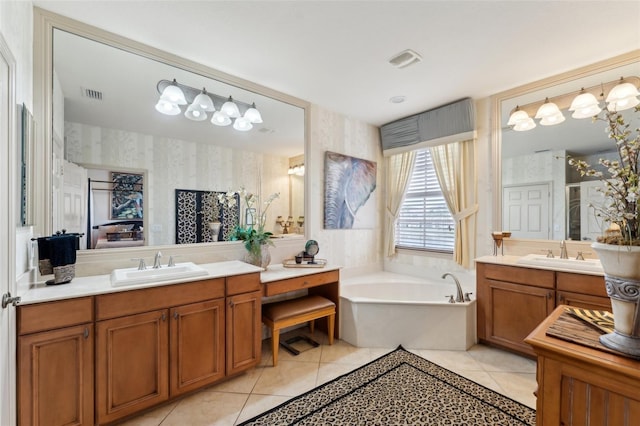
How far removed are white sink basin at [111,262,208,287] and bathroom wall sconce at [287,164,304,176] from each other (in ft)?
4.73

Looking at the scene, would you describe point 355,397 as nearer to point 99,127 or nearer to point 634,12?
point 99,127

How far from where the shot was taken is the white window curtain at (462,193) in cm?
315

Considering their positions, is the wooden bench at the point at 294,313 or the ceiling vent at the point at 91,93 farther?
the wooden bench at the point at 294,313

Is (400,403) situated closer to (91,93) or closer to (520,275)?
(520,275)

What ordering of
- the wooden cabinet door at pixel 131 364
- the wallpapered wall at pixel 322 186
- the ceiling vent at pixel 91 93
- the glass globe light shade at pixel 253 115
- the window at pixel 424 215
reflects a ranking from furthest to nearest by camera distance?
the window at pixel 424 215
the wallpapered wall at pixel 322 186
the glass globe light shade at pixel 253 115
the ceiling vent at pixel 91 93
the wooden cabinet door at pixel 131 364

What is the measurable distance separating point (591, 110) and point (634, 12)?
81 cm

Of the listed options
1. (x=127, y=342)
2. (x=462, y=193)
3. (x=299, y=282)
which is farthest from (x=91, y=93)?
(x=462, y=193)

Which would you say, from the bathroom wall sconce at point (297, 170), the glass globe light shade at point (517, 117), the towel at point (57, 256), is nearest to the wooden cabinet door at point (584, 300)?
the glass globe light shade at point (517, 117)

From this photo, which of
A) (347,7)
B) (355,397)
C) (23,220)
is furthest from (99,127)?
(355,397)

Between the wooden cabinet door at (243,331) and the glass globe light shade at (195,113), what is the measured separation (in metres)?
1.58

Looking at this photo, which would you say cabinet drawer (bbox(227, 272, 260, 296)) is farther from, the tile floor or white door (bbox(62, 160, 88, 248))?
white door (bbox(62, 160, 88, 248))

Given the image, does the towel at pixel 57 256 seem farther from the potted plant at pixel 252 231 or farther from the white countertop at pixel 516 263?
the white countertop at pixel 516 263

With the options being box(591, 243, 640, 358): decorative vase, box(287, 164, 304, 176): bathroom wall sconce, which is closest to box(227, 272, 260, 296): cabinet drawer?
box(287, 164, 304, 176): bathroom wall sconce

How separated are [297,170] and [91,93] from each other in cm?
182
